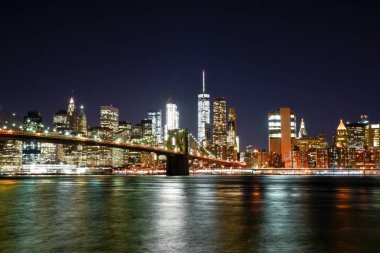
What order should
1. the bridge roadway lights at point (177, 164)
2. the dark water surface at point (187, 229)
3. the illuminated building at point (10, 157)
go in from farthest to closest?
the illuminated building at point (10, 157), the bridge roadway lights at point (177, 164), the dark water surface at point (187, 229)

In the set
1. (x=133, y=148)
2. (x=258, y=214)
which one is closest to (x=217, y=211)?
(x=258, y=214)

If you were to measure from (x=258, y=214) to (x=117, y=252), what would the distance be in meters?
10.5

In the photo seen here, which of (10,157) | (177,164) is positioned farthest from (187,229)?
(10,157)

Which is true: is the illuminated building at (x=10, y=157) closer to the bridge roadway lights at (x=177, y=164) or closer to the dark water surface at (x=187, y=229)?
the bridge roadway lights at (x=177, y=164)

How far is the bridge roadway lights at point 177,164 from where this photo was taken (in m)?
101

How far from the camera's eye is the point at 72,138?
78.9m

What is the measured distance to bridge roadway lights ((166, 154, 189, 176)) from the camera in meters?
101

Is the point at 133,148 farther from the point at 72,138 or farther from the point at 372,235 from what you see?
the point at 372,235

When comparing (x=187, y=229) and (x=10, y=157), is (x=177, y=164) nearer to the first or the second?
(x=10, y=157)

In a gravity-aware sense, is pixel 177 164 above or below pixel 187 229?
above

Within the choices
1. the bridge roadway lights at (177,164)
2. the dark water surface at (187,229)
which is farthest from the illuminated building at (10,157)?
the dark water surface at (187,229)

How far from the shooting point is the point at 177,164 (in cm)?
10281

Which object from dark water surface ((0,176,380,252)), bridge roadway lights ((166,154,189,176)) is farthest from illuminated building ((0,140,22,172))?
dark water surface ((0,176,380,252))

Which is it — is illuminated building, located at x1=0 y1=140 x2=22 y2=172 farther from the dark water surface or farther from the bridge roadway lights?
the dark water surface
